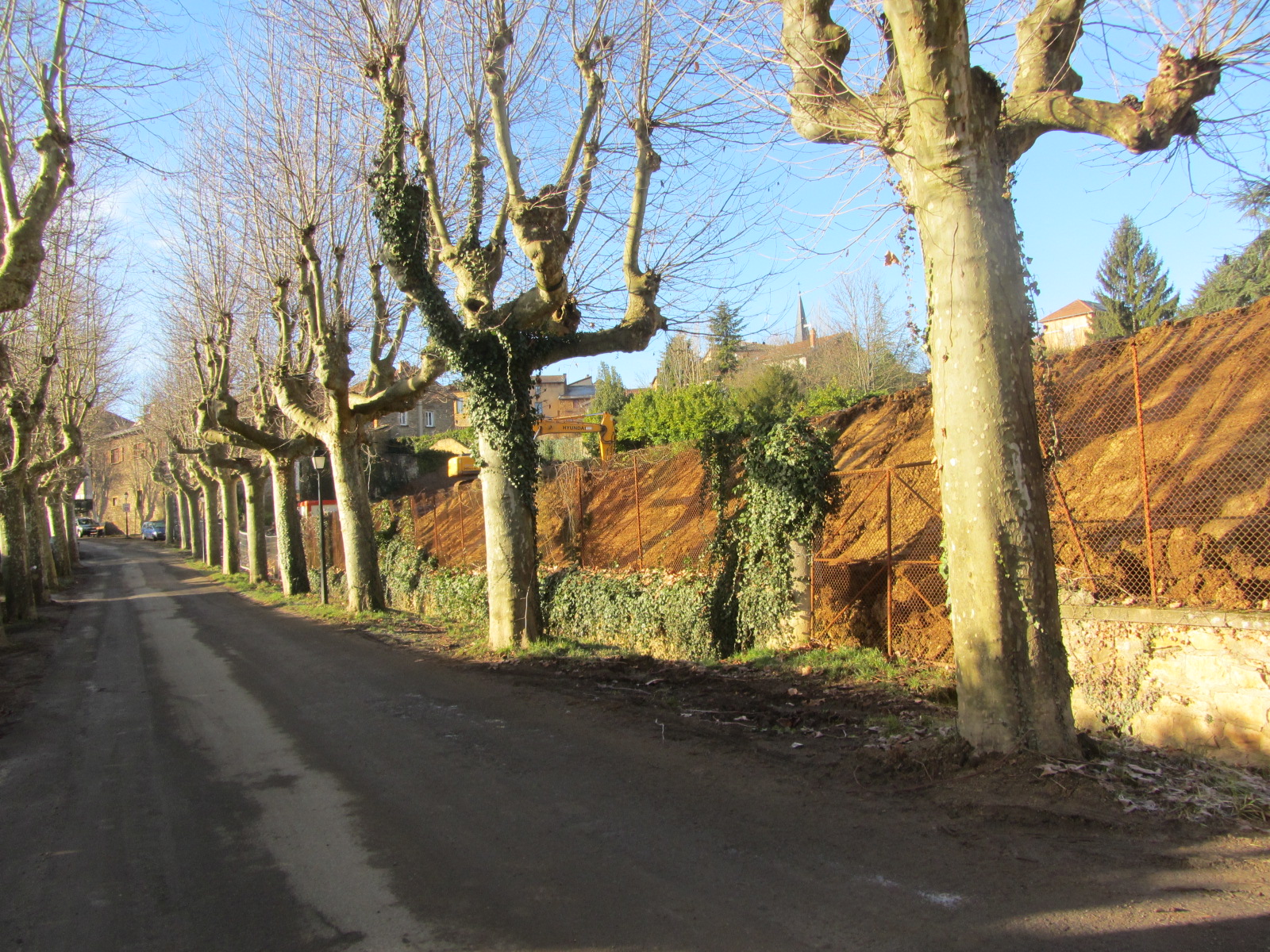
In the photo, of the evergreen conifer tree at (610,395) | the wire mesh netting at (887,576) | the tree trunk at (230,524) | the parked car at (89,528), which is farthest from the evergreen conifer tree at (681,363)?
the parked car at (89,528)

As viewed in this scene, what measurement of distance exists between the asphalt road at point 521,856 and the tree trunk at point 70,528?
34.3 meters

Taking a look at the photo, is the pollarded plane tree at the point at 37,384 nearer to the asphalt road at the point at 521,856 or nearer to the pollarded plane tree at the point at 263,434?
the pollarded plane tree at the point at 263,434

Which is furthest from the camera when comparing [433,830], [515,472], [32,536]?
[32,536]

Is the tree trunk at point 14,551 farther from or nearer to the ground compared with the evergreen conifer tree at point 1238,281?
nearer to the ground

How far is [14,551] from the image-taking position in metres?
17.2

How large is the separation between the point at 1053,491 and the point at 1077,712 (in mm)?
2926

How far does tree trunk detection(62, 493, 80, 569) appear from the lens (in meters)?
36.1

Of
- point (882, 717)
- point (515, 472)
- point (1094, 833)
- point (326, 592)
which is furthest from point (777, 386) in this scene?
point (1094, 833)

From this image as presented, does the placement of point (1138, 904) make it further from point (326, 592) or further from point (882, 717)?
point (326, 592)

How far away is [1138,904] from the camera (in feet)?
12.2

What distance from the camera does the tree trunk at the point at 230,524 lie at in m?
31.3

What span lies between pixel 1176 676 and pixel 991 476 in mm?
2440

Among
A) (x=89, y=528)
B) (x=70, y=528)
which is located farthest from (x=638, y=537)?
(x=89, y=528)


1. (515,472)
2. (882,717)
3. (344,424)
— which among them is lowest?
(882,717)
